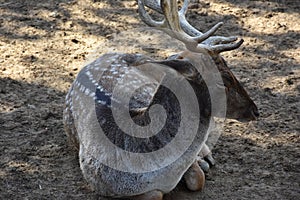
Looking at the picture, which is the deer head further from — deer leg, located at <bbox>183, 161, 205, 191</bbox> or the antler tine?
deer leg, located at <bbox>183, 161, 205, 191</bbox>

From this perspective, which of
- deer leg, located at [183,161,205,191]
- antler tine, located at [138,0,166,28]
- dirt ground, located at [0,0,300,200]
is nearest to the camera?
antler tine, located at [138,0,166,28]

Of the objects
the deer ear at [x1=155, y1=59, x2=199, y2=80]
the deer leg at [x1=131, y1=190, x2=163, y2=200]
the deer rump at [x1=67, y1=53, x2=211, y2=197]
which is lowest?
the deer leg at [x1=131, y1=190, x2=163, y2=200]

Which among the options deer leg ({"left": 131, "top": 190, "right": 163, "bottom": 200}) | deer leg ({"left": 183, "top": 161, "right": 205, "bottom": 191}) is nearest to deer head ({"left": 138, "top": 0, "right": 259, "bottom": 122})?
deer leg ({"left": 183, "top": 161, "right": 205, "bottom": 191})

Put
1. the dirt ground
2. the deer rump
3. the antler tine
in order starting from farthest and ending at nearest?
1. the dirt ground
2. the antler tine
3. the deer rump

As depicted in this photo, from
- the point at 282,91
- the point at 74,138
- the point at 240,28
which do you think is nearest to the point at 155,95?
the point at 74,138

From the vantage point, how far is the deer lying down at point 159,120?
4.46 meters

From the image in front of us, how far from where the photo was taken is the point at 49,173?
503 centimetres

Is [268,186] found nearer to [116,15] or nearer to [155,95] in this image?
[155,95]

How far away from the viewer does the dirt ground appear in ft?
16.1

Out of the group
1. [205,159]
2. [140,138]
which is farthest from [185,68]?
[205,159]

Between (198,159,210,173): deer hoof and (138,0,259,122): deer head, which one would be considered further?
(198,159,210,173): deer hoof

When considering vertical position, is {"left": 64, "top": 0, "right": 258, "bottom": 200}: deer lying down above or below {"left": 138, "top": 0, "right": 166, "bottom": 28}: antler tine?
below

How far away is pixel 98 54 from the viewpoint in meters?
6.74

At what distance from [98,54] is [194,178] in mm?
2359
